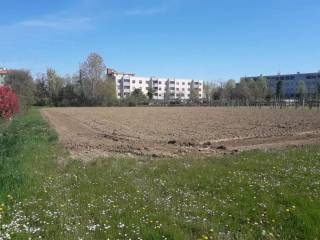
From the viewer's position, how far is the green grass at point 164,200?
8.38 metres

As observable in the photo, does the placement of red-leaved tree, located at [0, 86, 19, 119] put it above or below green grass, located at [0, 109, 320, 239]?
above

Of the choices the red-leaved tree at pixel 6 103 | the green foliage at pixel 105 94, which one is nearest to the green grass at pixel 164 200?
the red-leaved tree at pixel 6 103

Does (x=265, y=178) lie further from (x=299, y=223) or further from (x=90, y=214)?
(x=90, y=214)

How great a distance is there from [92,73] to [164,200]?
167464 mm

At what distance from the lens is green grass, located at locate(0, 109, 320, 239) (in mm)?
8383

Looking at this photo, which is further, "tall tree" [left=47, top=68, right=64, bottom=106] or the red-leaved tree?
"tall tree" [left=47, top=68, right=64, bottom=106]

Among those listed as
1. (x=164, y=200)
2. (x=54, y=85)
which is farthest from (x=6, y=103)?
(x=54, y=85)

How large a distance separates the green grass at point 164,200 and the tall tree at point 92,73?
6222 inches

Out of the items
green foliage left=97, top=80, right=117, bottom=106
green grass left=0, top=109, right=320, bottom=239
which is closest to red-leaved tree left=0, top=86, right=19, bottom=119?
green grass left=0, top=109, right=320, bottom=239

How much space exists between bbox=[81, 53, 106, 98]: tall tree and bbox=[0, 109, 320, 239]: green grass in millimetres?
158039

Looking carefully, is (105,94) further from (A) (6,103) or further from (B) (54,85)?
(A) (6,103)

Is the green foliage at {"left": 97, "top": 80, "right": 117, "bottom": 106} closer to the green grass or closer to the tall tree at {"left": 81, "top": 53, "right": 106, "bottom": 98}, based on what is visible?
the tall tree at {"left": 81, "top": 53, "right": 106, "bottom": 98}

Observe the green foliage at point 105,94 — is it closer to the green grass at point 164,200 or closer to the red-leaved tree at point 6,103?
the red-leaved tree at point 6,103

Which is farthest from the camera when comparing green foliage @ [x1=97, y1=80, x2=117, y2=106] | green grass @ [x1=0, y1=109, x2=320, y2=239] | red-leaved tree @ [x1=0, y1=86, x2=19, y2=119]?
green foliage @ [x1=97, y1=80, x2=117, y2=106]
